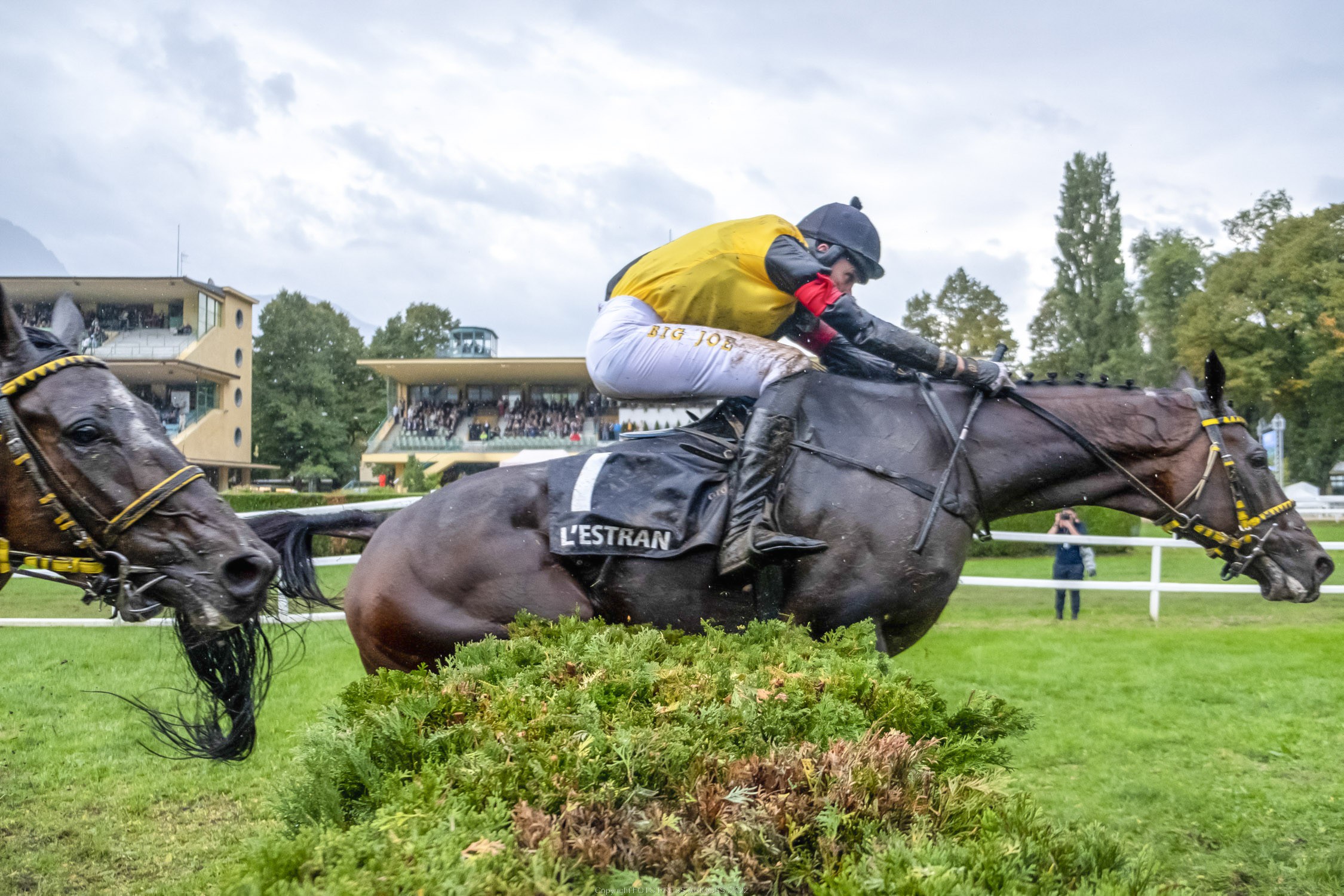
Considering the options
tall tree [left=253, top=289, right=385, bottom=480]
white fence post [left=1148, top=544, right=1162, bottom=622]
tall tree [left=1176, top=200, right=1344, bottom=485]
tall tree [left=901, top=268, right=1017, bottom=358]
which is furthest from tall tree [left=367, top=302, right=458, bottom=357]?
white fence post [left=1148, top=544, right=1162, bottom=622]

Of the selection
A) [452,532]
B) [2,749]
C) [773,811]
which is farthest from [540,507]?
[2,749]

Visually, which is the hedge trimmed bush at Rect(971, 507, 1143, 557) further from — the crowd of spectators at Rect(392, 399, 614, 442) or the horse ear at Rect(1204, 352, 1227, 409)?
the crowd of spectators at Rect(392, 399, 614, 442)

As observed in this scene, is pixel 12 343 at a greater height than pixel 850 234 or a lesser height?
lesser

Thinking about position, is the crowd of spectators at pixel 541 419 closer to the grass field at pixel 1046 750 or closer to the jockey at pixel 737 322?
the grass field at pixel 1046 750

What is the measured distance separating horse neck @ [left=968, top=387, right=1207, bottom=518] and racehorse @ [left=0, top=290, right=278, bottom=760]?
2840 millimetres

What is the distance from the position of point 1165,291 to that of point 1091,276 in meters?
3.67

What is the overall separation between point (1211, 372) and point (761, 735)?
10.7ft

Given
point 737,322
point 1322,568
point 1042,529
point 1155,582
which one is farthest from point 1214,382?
point 1042,529

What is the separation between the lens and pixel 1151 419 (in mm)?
4012

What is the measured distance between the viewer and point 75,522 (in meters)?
2.58

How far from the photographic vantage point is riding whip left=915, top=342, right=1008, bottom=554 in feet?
11.4

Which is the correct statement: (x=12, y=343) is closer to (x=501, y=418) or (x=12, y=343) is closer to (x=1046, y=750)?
(x=1046, y=750)

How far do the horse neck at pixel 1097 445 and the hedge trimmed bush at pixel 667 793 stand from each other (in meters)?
1.98

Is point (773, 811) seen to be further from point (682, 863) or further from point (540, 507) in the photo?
point (540, 507)
